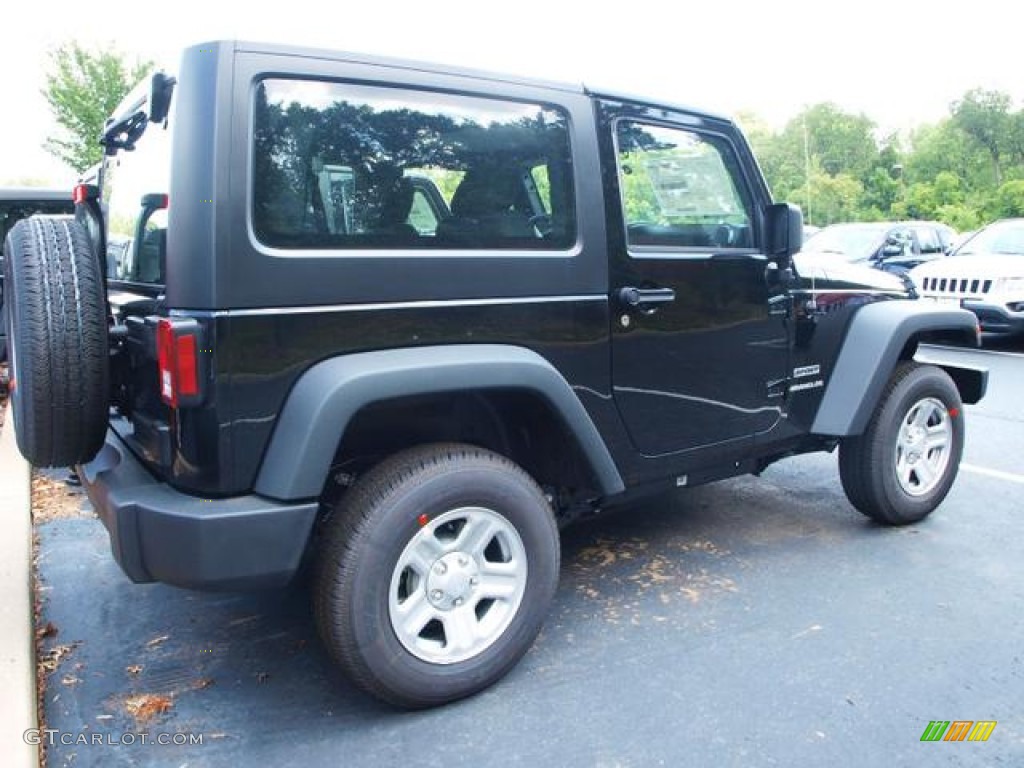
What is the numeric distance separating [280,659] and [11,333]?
56.7 inches

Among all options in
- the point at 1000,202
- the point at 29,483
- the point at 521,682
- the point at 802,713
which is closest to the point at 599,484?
the point at 521,682

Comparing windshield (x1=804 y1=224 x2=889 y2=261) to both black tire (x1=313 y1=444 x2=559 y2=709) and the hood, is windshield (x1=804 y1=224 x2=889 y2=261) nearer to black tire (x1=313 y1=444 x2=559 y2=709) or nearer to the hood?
the hood

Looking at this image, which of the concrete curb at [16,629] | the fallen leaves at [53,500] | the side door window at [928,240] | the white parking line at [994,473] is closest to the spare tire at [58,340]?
the concrete curb at [16,629]

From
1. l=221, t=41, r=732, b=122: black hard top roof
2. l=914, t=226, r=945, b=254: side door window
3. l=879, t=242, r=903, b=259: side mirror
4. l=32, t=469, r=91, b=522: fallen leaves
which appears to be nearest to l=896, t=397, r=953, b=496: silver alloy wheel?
l=221, t=41, r=732, b=122: black hard top roof

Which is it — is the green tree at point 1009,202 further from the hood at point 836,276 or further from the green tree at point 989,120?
the hood at point 836,276

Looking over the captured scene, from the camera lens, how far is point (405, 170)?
254cm

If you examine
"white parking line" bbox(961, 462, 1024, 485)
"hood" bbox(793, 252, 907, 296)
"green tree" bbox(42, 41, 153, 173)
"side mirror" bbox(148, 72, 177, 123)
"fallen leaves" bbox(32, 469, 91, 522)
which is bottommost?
"fallen leaves" bbox(32, 469, 91, 522)

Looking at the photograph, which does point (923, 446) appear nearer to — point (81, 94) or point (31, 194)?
point (31, 194)

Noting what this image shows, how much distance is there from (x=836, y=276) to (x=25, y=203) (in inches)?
282

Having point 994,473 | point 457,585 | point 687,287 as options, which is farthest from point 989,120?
point 457,585

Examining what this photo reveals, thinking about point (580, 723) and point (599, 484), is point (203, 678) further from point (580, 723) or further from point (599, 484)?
point (599, 484)

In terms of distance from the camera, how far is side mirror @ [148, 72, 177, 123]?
2.42m

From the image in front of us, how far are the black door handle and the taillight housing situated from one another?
147 centimetres

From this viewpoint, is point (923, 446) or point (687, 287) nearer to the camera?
point (687, 287)
